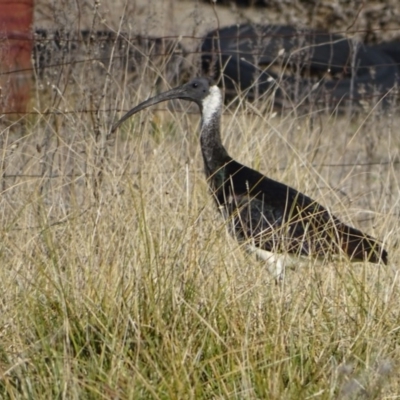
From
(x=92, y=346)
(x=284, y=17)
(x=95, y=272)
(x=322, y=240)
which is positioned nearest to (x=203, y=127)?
(x=322, y=240)

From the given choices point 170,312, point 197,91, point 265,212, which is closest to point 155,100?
point 197,91

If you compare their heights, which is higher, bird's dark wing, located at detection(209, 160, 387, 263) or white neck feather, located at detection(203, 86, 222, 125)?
white neck feather, located at detection(203, 86, 222, 125)

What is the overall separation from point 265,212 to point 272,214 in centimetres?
4

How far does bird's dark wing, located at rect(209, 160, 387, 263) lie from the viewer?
5.19 metres

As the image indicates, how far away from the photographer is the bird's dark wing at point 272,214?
5.19 m

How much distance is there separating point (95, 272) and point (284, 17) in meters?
8.53

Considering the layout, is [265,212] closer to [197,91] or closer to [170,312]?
[197,91]

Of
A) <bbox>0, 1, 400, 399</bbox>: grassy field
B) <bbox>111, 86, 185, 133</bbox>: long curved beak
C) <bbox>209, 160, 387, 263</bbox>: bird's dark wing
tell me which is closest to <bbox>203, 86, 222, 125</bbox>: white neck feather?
<bbox>111, 86, 185, 133</bbox>: long curved beak

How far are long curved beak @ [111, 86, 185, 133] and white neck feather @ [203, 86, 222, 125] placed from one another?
0.14 m

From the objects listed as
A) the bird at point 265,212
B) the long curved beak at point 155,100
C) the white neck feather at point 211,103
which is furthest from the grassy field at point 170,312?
the white neck feather at point 211,103

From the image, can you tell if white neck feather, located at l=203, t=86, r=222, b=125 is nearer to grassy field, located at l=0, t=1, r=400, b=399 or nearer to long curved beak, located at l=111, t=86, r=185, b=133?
long curved beak, located at l=111, t=86, r=185, b=133

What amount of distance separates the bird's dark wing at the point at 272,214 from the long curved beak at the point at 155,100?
0.49 m

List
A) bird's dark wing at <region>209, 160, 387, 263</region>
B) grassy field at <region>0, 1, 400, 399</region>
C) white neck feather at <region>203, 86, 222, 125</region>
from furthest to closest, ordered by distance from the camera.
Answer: white neck feather at <region>203, 86, 222, 125</region>
bird's dark wing at <region>209, 160, 387, 263</region>
grassy field at <region>0, 1, 400, 399</region>

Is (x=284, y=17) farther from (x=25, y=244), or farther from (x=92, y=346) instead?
(x=92, y=346)
